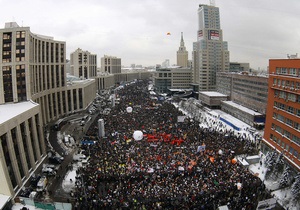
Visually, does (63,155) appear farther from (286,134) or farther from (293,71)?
(293,71)

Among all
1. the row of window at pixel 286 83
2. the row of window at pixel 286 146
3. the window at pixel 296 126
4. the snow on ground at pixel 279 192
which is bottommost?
the snow on ground at pixel 279 192

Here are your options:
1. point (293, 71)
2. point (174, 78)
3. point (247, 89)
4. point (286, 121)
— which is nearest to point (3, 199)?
point (286, 121)

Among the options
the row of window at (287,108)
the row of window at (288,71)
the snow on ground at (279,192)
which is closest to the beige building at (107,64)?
the row of window at (288,71)

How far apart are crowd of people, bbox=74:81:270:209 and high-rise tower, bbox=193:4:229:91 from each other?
159ft

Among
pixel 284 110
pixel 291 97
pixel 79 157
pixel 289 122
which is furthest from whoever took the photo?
pixel 79 157

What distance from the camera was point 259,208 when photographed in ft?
53.7

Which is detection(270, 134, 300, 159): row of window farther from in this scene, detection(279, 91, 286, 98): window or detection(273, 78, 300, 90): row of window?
detection(273, 78, 300, 90): row of window

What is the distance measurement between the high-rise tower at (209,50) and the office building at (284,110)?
51.7 m

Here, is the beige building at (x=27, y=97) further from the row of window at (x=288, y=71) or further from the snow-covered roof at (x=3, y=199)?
the row of window at (x=288, y=71)

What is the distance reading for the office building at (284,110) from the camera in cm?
2316

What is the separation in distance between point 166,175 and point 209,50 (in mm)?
64664

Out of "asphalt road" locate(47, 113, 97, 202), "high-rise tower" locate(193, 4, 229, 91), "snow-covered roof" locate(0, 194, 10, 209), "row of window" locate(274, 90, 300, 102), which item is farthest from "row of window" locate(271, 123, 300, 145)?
"high-rise tower" locate(193, 4, 229, 91)

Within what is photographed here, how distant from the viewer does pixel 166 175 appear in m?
22.1

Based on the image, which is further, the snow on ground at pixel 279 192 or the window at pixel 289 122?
the window at pixel 289 122
